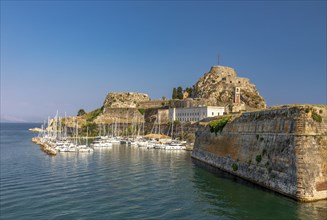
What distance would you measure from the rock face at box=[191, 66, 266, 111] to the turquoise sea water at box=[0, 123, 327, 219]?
2262 inches

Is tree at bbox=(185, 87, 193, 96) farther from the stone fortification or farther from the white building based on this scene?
the stone fortification

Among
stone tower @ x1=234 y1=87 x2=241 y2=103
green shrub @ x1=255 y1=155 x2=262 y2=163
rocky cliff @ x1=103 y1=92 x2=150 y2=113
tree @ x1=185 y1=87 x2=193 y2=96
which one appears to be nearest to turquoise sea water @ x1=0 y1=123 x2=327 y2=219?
green shrub @ x1=255 y1=155 x2=262 y2=163

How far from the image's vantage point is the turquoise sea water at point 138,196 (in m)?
19.2

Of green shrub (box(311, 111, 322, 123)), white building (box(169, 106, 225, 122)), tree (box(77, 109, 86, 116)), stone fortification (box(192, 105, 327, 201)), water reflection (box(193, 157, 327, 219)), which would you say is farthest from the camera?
tree (box(77, 109, 86, 116))

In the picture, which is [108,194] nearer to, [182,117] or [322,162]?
[322,162]

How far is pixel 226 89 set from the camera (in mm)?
95625

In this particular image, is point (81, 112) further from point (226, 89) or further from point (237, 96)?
point (237, 96)

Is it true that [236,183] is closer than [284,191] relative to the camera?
No

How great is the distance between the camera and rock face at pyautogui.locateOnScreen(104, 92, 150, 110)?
415 feet

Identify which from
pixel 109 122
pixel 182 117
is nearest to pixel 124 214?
pixel 182 117

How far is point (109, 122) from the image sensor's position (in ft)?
379

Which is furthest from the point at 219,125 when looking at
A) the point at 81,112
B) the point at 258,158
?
the point at 81,112

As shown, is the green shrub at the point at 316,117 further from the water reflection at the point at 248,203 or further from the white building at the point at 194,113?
the white building at the point at 194,113

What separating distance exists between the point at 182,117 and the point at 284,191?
68.2 m
